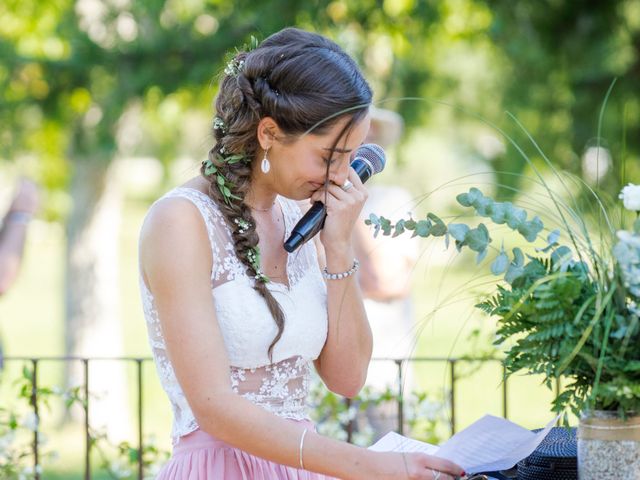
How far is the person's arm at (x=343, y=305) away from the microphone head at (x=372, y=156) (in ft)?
0.38

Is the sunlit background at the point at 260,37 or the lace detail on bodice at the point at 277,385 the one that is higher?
the sunlit background at the point at 260,37

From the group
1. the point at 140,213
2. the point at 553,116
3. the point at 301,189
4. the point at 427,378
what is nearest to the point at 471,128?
the point at 427,378

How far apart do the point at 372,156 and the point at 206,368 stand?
2.36 ft

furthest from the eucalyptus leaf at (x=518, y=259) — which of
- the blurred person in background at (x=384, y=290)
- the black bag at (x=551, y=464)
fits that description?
the blurred person in background at (x=384, y=290)

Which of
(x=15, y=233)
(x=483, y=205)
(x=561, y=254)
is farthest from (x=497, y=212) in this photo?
(x=15, y=233)

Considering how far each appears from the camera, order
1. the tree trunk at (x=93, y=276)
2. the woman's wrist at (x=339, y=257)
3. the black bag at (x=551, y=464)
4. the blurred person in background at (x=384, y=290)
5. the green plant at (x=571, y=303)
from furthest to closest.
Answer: the tree trunk at (x=93, y=276) → the blurred person in background at (x=384, y=290) → the woman's wrist at (x=339, y=257) → the black bag at (x=551, y=464) → the green plant at (x=571, y=303)

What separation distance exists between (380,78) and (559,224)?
180 inches

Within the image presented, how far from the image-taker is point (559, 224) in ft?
4.98

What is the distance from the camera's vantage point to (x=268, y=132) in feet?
6.64

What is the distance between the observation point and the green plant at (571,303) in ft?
4.62

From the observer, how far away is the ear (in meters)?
2.01

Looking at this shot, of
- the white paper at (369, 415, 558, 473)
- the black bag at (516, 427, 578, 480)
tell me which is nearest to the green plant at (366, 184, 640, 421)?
the white paper at (369, 415, 558, 473)

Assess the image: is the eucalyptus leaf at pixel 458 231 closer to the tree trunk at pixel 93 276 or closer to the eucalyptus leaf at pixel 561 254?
the eucalyptus leaf at pixel 561 254

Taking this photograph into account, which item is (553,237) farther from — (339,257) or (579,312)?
(339,257)
